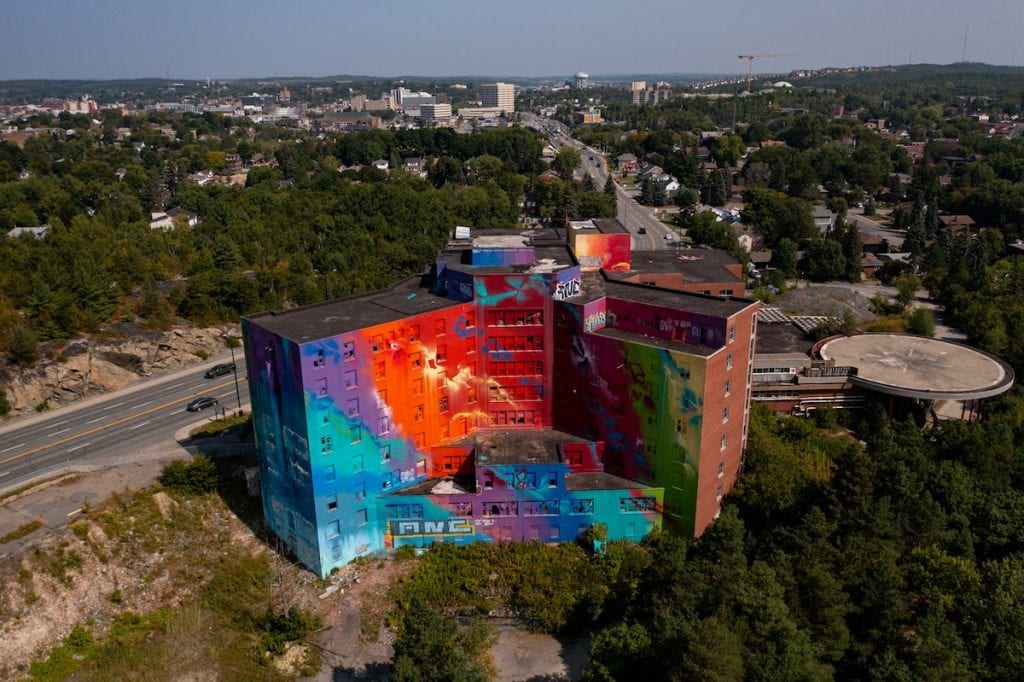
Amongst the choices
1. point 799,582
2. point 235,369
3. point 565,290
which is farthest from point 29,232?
point 799,582

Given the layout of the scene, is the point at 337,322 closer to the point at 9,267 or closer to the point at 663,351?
the point at 663,351

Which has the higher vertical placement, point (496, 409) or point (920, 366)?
point (496, 409)

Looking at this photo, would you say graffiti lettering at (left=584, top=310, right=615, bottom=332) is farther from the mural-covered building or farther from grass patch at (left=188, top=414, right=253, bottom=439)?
grass patch at (left=188, top=414, right=253, bottom=439)

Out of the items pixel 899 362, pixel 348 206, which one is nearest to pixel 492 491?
pixel 899 362

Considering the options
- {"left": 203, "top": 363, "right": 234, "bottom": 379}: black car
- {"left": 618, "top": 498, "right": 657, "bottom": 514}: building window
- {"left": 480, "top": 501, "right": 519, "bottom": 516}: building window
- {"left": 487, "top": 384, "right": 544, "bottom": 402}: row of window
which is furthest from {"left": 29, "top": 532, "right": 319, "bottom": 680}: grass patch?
{"left": 203, "top": 363, "right": 234, "bottom": 379}: black car

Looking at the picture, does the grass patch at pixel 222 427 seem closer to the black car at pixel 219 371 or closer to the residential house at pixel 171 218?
the black car at pixel 219 371

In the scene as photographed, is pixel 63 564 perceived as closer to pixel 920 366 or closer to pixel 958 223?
pixel 920 366
